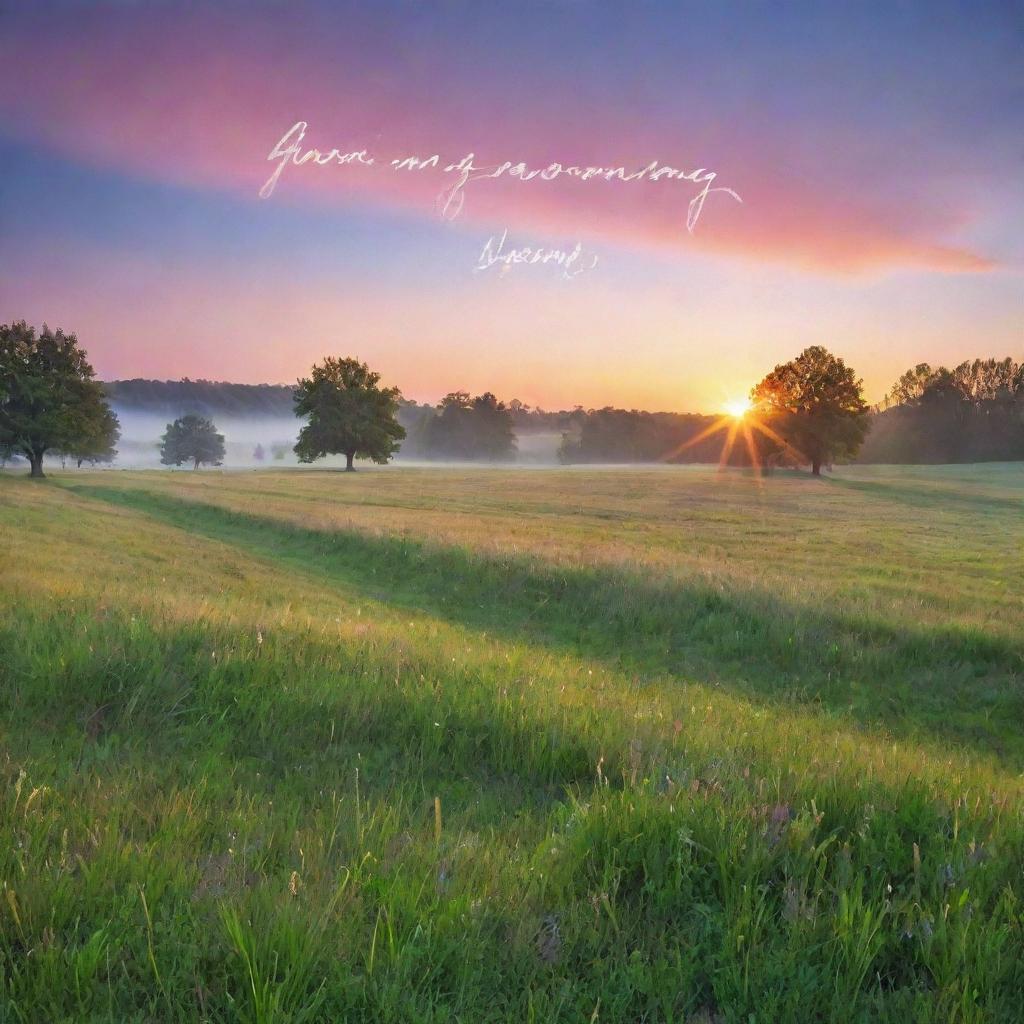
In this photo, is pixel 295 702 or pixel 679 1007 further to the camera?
Answer: pixel 295 702

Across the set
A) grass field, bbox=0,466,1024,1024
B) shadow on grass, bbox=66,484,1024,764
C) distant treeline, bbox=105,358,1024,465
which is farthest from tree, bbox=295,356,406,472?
grass field, bbox=0,466,1024,1024

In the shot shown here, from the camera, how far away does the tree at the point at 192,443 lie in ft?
461

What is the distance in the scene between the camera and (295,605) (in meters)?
12.2

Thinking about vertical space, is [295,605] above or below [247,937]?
below

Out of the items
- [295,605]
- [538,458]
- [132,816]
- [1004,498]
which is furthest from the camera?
[538,458]

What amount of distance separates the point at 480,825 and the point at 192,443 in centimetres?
15338

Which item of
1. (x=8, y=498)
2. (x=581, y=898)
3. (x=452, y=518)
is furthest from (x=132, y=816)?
(x=8, y=498)

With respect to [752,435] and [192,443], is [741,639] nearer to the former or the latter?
[752,435]

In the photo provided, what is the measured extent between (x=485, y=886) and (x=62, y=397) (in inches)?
2608

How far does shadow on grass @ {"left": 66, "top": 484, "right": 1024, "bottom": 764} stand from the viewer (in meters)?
9.55

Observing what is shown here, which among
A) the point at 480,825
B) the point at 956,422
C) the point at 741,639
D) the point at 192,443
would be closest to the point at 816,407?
the point at 956,422

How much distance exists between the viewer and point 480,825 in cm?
368

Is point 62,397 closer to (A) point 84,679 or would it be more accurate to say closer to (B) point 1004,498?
(A) point 84,679

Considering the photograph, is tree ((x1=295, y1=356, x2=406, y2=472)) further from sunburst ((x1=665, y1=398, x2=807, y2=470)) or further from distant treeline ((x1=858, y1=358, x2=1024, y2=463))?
distant treeline ((x1=858, y1=358, x2=1024, y2=463))
